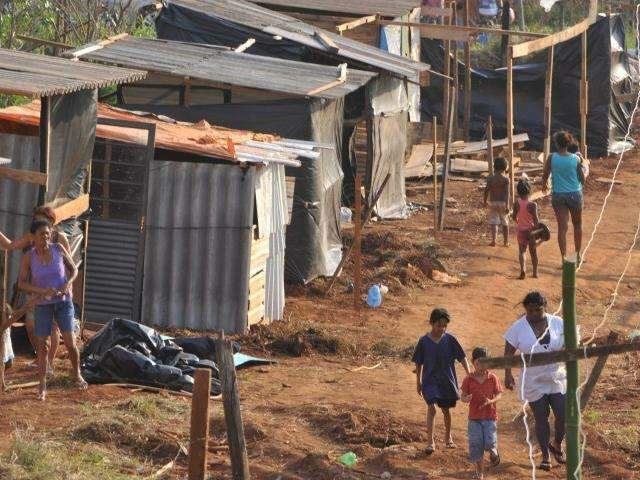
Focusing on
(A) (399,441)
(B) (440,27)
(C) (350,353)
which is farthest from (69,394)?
(B) (440,27)

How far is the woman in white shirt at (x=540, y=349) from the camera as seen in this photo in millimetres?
8656

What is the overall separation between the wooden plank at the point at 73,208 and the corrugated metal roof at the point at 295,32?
6.52m

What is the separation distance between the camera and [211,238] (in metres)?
12.9

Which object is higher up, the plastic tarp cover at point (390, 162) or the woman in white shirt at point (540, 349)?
the plastic tarp cover at point (390, 162)

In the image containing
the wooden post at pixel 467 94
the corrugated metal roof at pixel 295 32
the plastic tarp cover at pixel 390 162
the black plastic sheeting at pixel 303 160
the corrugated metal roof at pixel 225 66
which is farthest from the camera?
the wooden post at pixel 467 94

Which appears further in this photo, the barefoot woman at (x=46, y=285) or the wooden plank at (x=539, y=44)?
the wooden plank at (x=539, y=44)

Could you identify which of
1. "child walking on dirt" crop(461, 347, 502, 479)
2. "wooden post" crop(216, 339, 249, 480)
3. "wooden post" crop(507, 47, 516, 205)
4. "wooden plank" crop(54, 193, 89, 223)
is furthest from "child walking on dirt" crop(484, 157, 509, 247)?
"wooden post" crop(216, 339, 249, 480)

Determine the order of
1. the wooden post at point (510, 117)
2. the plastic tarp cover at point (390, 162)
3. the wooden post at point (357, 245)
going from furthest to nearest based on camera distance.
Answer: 1. the plastic tarp cover at point (390, 162)
2. the wooden post at point (510, 117)
3. the wooden post at point (357, 245)

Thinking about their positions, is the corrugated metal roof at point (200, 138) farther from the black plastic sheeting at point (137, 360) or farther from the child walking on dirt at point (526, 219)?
the child walking on dirt at point (526, 219)

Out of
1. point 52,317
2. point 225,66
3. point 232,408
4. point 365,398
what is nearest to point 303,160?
point 225,66

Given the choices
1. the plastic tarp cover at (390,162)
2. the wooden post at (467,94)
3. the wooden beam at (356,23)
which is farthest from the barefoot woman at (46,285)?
the wooden post at (467,94)

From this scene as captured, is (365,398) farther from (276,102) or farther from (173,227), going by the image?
(276,102)

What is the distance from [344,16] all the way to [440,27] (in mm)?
2261

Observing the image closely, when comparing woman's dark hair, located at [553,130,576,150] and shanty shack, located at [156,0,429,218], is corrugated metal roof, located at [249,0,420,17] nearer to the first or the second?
shanty shack, located at [156,0,429,218]
